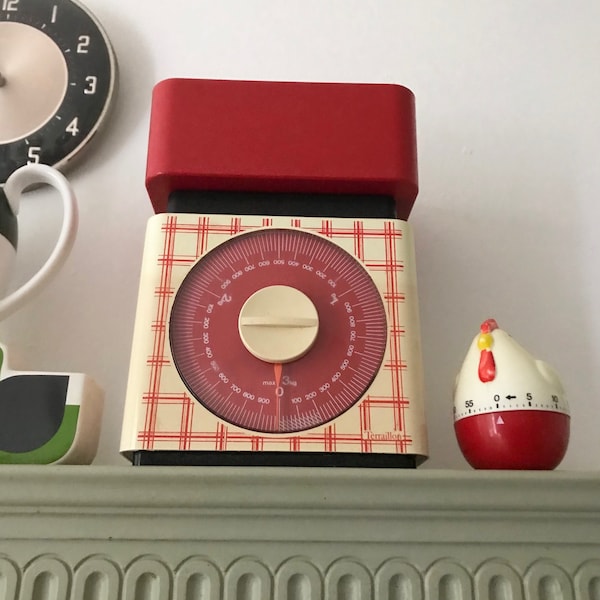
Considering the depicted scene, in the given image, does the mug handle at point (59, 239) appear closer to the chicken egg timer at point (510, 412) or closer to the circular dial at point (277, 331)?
the circular dial at point (277, 331)

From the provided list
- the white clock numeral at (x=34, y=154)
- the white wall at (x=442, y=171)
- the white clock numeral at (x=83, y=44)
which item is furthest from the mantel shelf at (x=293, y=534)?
the white clock numeral at (x=83, y=44)

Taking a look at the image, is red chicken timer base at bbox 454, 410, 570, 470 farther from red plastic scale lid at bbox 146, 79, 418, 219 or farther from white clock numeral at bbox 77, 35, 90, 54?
white clock numeral at bbox 77, 35, 90, 54

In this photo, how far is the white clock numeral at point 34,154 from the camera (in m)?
0.95

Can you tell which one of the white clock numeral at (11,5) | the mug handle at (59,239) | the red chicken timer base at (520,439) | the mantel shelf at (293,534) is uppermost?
the white clock numeral at (11,5)

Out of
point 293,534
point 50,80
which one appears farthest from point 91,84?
point 293,534

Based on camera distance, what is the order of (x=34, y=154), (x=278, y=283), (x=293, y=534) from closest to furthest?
(x=293, y=534) → (x=278, y=283) → (x=34, y=154)

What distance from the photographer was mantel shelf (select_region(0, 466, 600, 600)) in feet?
1.96

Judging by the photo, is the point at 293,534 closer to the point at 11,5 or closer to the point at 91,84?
the point at 91,84

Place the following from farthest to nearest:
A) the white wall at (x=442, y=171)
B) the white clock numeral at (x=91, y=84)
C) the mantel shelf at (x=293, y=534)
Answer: the white clock numeral at (x=91, y=84), the white wall at (x=442, y=171), the mantel shelf at (x=293, y=534)

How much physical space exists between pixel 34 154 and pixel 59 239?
0.21 metres

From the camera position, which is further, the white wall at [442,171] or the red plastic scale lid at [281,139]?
the white wall at [442,171]

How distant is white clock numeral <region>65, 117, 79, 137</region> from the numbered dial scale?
0.30 m

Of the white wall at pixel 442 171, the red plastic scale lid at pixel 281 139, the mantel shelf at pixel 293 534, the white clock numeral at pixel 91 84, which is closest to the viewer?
the mantel shelf at pixel 293 534

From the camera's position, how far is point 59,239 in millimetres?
803
